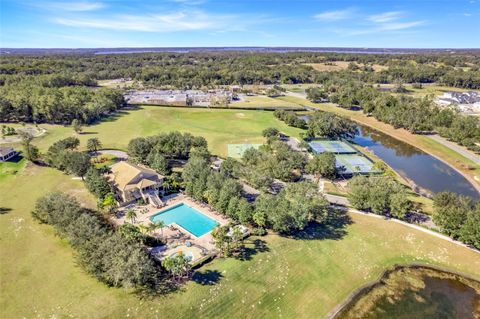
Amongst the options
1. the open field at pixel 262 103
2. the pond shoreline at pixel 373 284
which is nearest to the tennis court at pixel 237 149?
the pond shoreline at pixel 373 284

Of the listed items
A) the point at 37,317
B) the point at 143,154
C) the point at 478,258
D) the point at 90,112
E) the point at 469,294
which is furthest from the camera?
the point at 90,112

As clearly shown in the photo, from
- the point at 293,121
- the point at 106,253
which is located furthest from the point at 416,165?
the point at 106,253

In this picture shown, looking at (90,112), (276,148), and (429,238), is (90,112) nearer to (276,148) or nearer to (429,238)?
(276,148)

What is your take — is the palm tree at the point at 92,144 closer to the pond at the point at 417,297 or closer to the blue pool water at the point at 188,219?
the blue pool water at the point at 188,219

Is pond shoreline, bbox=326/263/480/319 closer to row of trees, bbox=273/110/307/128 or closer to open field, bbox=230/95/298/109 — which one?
row of trees, bbox=273/110/307/128

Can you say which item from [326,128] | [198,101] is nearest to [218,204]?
[326,128]
